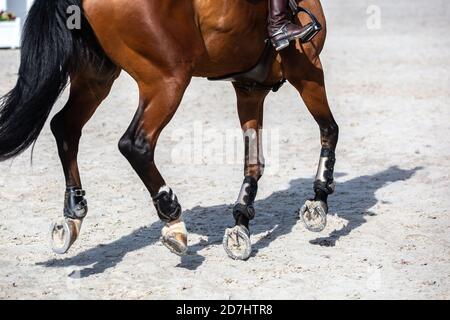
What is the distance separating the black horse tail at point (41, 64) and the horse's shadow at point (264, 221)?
0.94 meters

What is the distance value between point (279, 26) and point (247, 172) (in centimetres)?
121

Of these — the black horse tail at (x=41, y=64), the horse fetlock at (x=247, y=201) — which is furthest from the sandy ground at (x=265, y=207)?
the black horse tail at (x=41, y=64)

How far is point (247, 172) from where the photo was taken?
19.8 feet

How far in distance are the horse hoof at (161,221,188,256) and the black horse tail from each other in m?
0.98

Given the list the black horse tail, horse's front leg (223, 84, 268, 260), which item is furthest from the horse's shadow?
the black horse tail

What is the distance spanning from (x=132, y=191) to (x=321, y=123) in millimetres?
2090

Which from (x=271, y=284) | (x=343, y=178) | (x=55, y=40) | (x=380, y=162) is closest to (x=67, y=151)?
(x=55, y=40)

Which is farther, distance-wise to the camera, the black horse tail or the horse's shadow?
the horse's shadow

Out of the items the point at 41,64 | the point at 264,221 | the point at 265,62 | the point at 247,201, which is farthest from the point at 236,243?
the point at 41,64

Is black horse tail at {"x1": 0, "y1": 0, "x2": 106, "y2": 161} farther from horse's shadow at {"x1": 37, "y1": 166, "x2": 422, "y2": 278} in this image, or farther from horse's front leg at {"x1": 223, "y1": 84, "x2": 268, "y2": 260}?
horse's front leg at {"x1": 223, "y1": 84, "x2": 268, "y2": 260}

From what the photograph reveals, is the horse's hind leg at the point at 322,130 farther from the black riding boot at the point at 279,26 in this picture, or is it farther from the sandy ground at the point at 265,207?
the black riding boot at the point at 279,26

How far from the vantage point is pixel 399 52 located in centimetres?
1550

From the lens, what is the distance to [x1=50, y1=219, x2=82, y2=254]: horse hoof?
5.13 m

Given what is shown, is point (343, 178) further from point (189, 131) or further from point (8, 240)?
point (8, 240)
